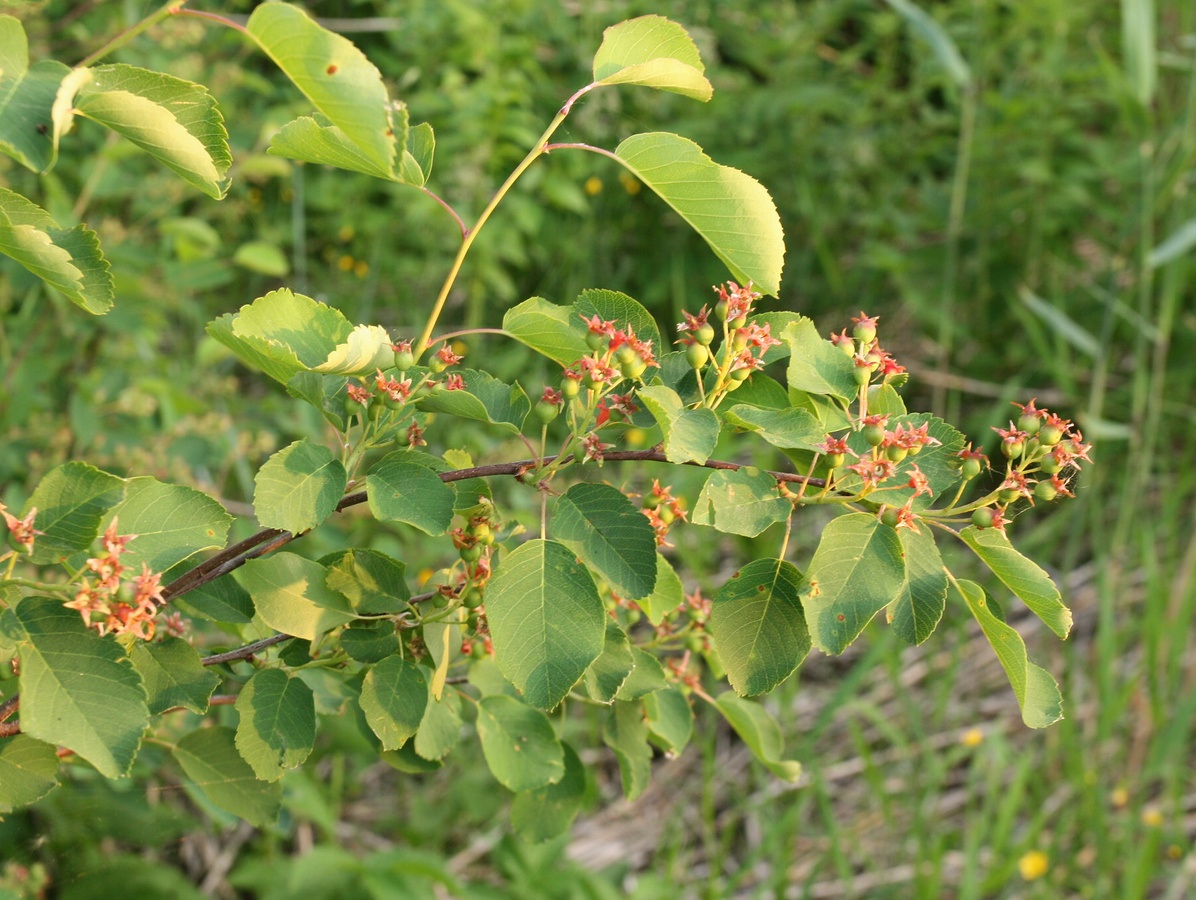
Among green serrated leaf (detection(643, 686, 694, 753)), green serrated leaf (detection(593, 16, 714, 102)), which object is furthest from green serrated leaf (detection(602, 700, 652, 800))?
green serrated leaf (detection(593, 16, 714, 102))

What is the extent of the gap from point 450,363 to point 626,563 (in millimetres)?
138

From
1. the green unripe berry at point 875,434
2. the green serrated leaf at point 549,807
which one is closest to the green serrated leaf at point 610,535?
Answer: the green unripe berry at point 875,434

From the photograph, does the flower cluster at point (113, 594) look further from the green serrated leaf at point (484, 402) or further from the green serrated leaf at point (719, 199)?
the green serrated leaf at point (719, 199)

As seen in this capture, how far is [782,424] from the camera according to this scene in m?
0.51

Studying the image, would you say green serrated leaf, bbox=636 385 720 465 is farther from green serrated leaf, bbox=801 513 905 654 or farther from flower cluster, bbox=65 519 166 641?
flower cluster, bbox=65 519 166 641

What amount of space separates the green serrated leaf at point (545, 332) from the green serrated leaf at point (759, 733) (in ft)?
0.89

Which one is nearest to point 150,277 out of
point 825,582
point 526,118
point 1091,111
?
point 526,118

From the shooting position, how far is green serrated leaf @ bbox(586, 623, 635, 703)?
55 centimetres

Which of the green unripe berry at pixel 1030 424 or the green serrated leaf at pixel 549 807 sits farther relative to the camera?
the green serrated leaf at pixel 549 807

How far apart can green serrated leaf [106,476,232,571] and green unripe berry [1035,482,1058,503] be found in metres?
0.40

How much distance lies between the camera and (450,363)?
1.82 ft

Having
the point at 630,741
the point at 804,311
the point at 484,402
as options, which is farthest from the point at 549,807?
the point at 804,311

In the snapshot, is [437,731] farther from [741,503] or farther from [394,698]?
[741,503]

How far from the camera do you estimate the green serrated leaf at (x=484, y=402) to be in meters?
0.51
